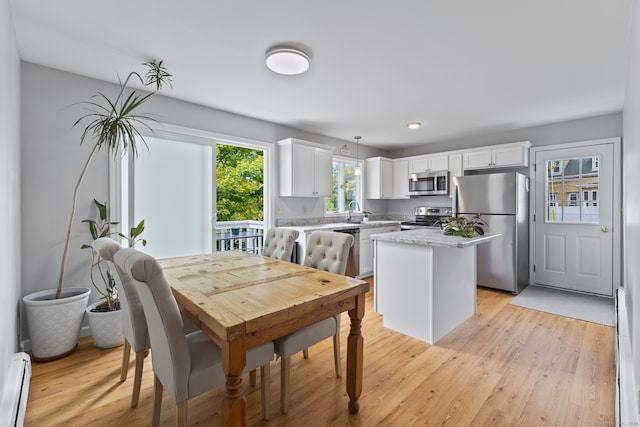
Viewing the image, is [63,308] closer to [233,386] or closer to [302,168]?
[233,386]

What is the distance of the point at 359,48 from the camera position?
2309 mm

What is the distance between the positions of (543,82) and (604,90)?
783mm

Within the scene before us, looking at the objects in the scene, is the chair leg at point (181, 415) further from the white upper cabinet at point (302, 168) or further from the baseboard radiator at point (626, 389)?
the white upper cabinet at point (302, 168)

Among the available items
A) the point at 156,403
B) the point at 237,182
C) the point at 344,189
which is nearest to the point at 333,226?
the point at 344,189

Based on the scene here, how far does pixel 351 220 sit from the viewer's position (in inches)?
220

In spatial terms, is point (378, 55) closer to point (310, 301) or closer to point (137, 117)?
point (310, 301)

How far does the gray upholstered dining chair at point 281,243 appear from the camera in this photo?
2752 mm

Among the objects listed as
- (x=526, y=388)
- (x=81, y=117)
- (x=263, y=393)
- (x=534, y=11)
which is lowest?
(x=526, y=388)

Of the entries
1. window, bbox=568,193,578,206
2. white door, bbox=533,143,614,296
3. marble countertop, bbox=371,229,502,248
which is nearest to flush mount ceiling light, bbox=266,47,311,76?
marble countertop, bbox=371,229,502,248

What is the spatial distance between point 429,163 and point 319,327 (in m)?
4.35

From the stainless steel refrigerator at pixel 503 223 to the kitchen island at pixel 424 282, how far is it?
1322 mm

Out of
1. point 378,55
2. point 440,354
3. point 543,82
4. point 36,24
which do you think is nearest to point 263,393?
point 440,354

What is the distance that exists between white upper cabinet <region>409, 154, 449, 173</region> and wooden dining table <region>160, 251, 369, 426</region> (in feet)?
12.9

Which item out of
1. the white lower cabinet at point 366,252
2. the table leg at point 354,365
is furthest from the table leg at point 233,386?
the white lower cabinet at point 366,252
